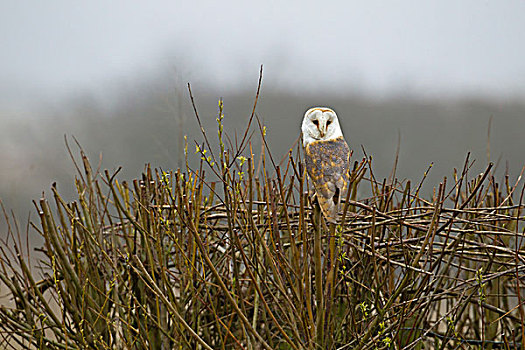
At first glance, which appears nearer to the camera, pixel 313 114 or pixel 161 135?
pixel 313 114

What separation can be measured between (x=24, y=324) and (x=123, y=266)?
0.58 feet

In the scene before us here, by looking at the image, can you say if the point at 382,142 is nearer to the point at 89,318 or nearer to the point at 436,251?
the point at 436,251

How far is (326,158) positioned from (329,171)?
0.02 metres

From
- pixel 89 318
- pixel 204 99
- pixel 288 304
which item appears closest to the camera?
pixel 288 304

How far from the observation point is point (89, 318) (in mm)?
782

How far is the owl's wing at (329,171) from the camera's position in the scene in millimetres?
593

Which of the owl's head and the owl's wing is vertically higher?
the owl's head

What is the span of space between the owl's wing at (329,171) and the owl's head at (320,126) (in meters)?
0.01

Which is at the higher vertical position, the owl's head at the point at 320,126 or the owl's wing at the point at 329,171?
the owl's head at the point at 320,126

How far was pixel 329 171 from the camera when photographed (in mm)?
637

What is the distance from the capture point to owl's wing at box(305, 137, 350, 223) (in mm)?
593

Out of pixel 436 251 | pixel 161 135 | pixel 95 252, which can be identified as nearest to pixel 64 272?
pixel 95 252

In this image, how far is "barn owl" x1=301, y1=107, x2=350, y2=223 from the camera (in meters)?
0.60

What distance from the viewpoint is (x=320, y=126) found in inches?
27.0
